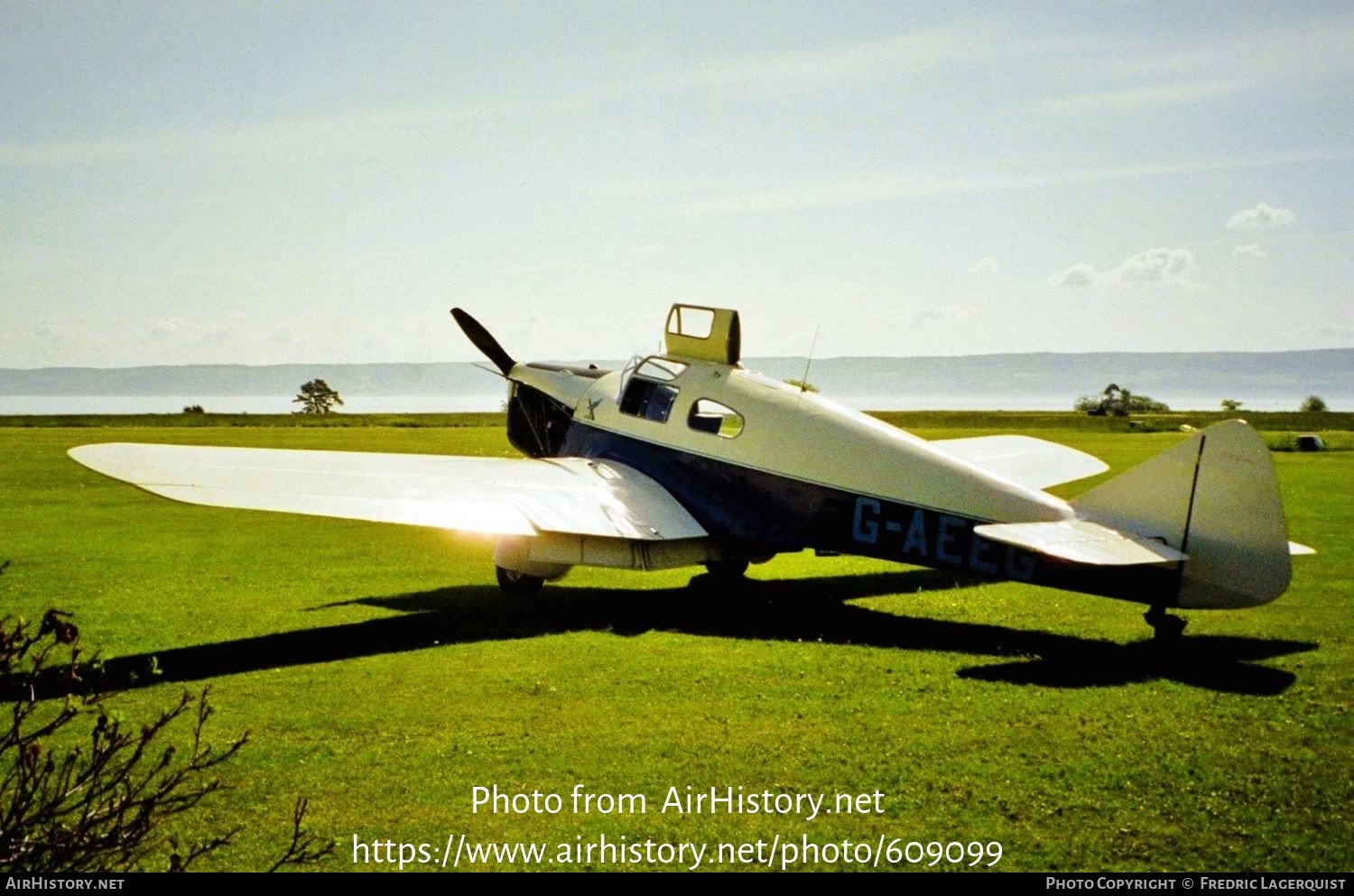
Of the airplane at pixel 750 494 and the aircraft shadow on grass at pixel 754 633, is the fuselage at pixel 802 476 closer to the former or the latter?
the airplane at pixel 750 494

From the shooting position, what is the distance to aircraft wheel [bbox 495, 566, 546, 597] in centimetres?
1315

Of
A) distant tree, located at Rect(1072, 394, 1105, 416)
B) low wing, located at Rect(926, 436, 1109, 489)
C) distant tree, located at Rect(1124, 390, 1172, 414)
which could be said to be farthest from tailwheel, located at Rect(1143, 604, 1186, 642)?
distant tree, located at Rect(1124, 390, 1172, 414)

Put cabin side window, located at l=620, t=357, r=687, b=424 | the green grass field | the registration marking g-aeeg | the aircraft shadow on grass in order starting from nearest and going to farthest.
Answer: the green grass field, the aircraft shadow on grass, the registration marking g-aeeg, cabin side window, located at l=620, t=357, r=687, b=424

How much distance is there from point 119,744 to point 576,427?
434 inches

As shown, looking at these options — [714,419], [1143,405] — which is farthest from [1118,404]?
[714,419]

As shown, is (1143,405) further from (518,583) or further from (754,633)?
(754,633)

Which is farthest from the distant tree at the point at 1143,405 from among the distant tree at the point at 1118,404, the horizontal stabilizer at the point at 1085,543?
the horizontal stabilizer at the point at 1085,543

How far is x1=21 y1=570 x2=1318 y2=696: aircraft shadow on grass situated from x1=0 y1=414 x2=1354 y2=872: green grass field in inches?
1.8

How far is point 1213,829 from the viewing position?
5648 millimetres

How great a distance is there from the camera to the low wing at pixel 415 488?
9.88 meters

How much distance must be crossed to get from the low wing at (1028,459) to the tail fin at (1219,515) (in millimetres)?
5226

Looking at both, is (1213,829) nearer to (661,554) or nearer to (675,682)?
(675,682)

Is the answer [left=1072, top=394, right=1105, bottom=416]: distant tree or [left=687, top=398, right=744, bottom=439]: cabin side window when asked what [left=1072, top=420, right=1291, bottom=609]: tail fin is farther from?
[left=1072, top=394, right=1105, bottom=416]: distant tree
